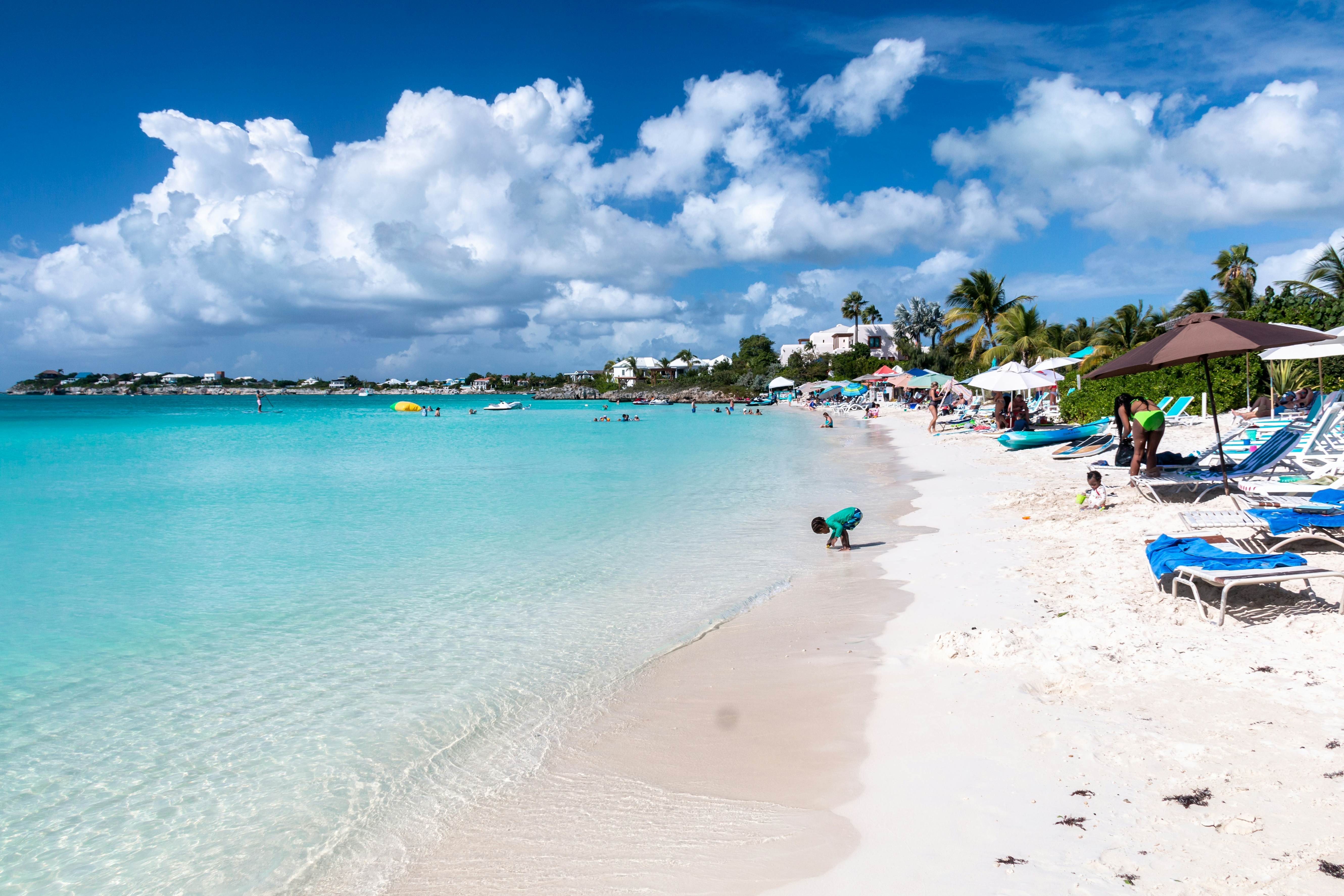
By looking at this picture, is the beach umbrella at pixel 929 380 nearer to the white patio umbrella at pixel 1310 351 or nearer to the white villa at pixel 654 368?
the white patio umbrella at pixel 1310 351

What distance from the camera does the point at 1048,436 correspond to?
761 inches

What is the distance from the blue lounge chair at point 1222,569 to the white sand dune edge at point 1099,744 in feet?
0.60

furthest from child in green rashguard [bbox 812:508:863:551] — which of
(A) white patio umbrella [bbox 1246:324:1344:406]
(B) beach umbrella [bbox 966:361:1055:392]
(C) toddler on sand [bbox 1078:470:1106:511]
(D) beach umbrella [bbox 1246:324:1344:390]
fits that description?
(B) beach umbrella [bbox 966:361:1055:392]

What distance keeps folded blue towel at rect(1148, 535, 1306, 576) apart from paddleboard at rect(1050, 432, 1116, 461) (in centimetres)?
1133

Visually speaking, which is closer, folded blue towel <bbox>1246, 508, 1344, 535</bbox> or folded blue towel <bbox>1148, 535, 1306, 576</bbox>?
folded blue towel <bbox>1148, 535, 1306, 576</bbox>

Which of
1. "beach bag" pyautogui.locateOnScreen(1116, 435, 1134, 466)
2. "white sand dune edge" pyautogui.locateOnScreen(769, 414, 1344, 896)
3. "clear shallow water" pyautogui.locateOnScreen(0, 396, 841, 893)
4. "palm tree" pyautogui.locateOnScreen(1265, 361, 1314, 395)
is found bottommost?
"clear shallow water" pyautogui.locateOnScreen(0, 396, 841, 893)

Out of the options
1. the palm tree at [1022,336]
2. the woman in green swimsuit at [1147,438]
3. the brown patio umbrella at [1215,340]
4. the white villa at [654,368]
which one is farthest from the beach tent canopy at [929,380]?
the white villa at [654,368]

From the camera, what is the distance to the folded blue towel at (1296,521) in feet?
21.9

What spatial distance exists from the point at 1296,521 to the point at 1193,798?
4.81 meters

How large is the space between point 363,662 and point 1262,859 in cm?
642

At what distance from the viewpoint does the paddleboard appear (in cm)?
1678

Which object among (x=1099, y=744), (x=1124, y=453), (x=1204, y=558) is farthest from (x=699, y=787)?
(x=1124, y=453)

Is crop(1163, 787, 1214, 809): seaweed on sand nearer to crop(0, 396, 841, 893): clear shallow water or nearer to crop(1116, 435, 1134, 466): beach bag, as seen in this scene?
crop(0, 396, 841, 893): clear shallow water

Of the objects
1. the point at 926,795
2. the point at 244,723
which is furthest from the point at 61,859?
the point at 926,795
